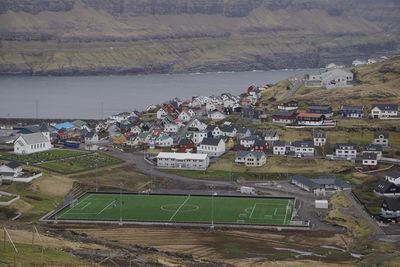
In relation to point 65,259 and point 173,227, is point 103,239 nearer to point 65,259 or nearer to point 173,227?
point 173,227

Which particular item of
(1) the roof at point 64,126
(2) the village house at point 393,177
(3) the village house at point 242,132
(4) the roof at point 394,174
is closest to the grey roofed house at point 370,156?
(4) the roof at point 394,174

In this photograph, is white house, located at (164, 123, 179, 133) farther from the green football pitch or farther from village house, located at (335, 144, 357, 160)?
the green football pitch

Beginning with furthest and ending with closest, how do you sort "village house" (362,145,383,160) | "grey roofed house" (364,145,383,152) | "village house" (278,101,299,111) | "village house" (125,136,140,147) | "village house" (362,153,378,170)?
"village house" (278,101,299,111), "village house" (125,136,140,147), "grey roofed house" (364,145,383,152), "village house" (362,145,383,160), "village house" (362,153,378,170)

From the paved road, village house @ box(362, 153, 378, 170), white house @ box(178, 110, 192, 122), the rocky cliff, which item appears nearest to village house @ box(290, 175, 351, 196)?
village house @ box(362, 153, 378, 170)

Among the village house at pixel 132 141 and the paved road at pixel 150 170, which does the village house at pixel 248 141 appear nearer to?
the paved road at pixel 150 170

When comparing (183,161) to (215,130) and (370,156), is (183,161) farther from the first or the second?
(370,156)

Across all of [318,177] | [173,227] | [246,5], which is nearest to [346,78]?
[318,177]
